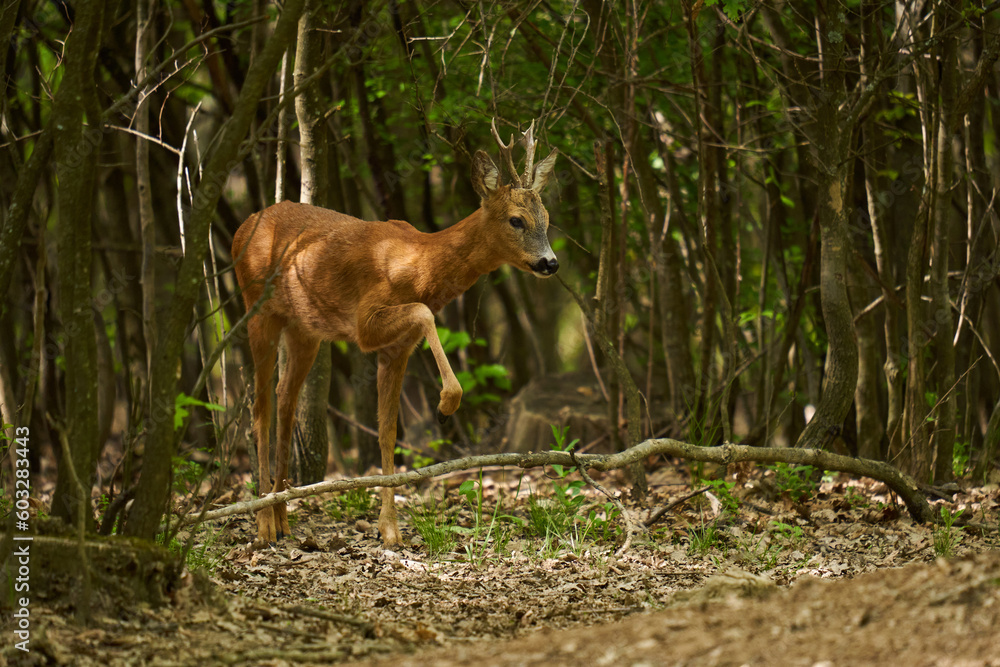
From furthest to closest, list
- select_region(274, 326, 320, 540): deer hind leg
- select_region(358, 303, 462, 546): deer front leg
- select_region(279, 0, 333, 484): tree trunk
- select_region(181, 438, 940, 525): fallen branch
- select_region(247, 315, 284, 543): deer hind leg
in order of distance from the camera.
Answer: select_region(279, 0, 333, 484): tree trunk → select_region(274, 326, 320, 540): deer hind leg → select_region(247, 315, 284, 543): deer hind leg → select_region(358, 303, 462, 546): deer front leg → select_region(181, 438, 940, 525): fallen branch

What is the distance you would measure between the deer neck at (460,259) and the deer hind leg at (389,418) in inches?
18.3

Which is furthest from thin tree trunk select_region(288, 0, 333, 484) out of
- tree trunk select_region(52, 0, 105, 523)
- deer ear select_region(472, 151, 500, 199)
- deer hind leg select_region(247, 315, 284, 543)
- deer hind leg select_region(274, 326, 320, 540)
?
tree trunk select_region(52, 0, 105, 523)

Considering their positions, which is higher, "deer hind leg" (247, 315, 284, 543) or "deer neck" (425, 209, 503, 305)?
"deer neck" (425, 209, 503, 305)

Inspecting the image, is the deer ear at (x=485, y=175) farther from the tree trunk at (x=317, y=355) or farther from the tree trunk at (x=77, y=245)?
the tree trunk at (x=77, y=245)

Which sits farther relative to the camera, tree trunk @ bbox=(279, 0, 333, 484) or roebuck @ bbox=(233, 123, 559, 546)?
tree trunk @ bbox=(279, 0, 333, 484)

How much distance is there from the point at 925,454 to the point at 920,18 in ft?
10.1

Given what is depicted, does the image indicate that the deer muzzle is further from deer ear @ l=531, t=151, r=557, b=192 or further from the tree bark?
the tree bark

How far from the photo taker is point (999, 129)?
28.0ft

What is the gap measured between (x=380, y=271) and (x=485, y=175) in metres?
0.78

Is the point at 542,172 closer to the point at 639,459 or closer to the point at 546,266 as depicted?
the point at 546,266

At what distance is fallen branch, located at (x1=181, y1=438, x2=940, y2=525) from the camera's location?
3.82 metres

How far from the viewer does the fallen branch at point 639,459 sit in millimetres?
3816

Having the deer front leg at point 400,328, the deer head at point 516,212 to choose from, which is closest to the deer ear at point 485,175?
the deer head at point 516,212

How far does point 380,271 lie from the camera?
4910 millimetres
